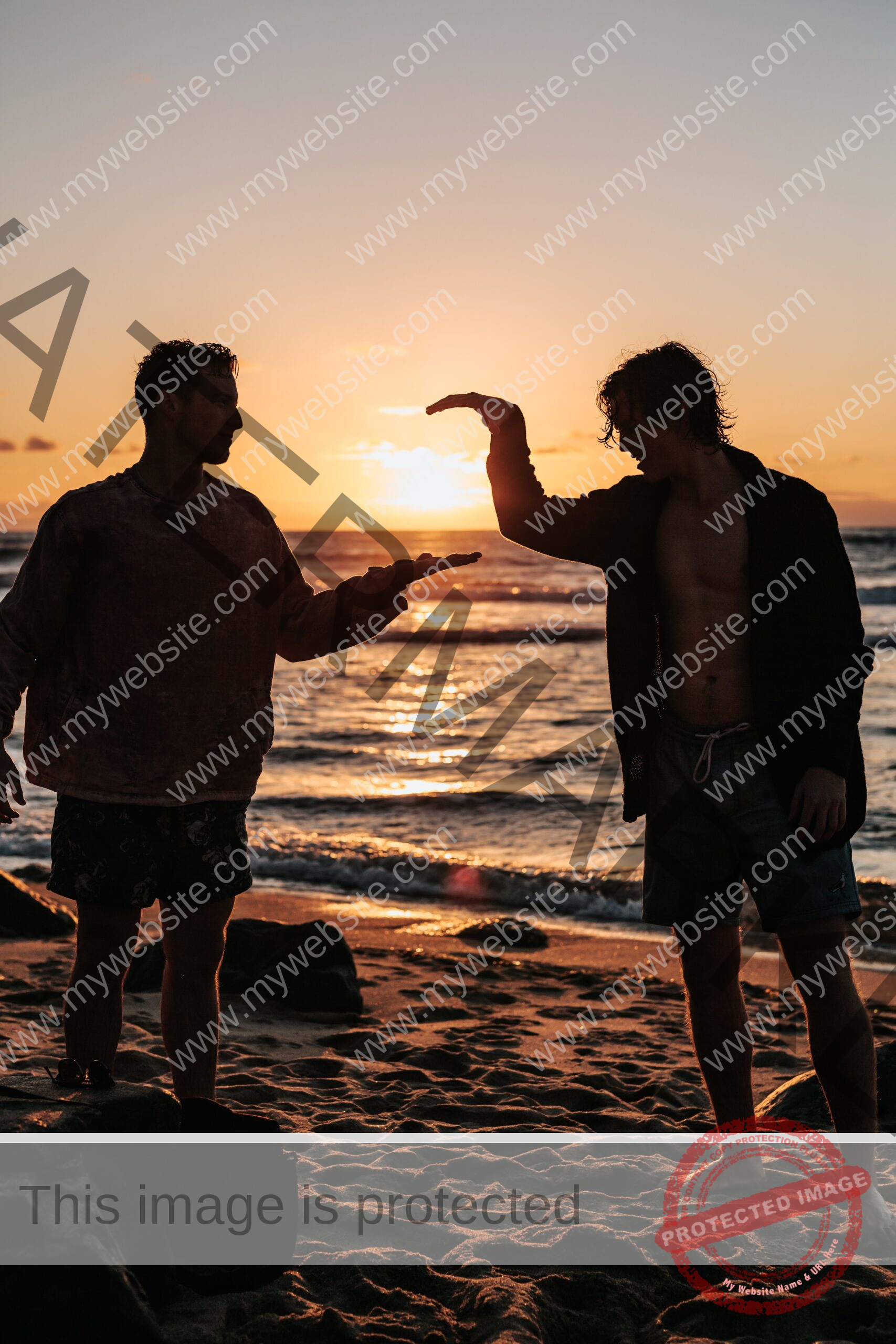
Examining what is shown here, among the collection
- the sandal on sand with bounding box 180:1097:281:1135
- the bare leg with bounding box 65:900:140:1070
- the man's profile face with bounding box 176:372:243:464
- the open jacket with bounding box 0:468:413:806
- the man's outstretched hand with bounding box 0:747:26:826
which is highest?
the man's profile face with bounding box 176:372:243:464

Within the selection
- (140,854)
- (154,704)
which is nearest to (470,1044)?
(140,854)

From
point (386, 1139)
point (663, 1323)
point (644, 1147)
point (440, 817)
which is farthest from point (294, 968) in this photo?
point (440, 817)

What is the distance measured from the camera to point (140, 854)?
97.9 inches

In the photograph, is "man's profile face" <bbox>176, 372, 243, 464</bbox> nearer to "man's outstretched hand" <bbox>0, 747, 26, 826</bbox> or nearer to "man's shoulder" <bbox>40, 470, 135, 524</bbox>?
"man's shoulder" <bbox>40, 470, 135, 524</bbox>

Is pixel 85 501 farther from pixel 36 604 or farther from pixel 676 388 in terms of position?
pixel 676 388

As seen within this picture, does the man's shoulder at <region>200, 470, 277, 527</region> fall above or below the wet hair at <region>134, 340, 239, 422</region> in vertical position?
below

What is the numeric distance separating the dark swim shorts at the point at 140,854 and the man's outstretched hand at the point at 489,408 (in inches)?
47.8

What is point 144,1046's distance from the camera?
12.7 feet

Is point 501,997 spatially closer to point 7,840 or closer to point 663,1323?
point 663,1323

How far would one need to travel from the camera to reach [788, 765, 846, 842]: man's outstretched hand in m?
2.44

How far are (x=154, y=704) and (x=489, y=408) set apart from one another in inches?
45.8

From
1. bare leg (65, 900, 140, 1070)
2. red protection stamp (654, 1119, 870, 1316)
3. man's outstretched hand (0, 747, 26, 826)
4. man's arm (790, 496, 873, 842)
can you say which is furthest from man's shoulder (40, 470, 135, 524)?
red protection stamp (654, 1119, 870, 1316)

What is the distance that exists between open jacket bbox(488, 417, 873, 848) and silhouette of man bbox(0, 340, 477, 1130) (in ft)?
2.56

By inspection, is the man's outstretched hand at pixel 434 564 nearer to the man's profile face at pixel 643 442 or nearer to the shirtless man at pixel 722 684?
the shirtless man at pixel 722 684
